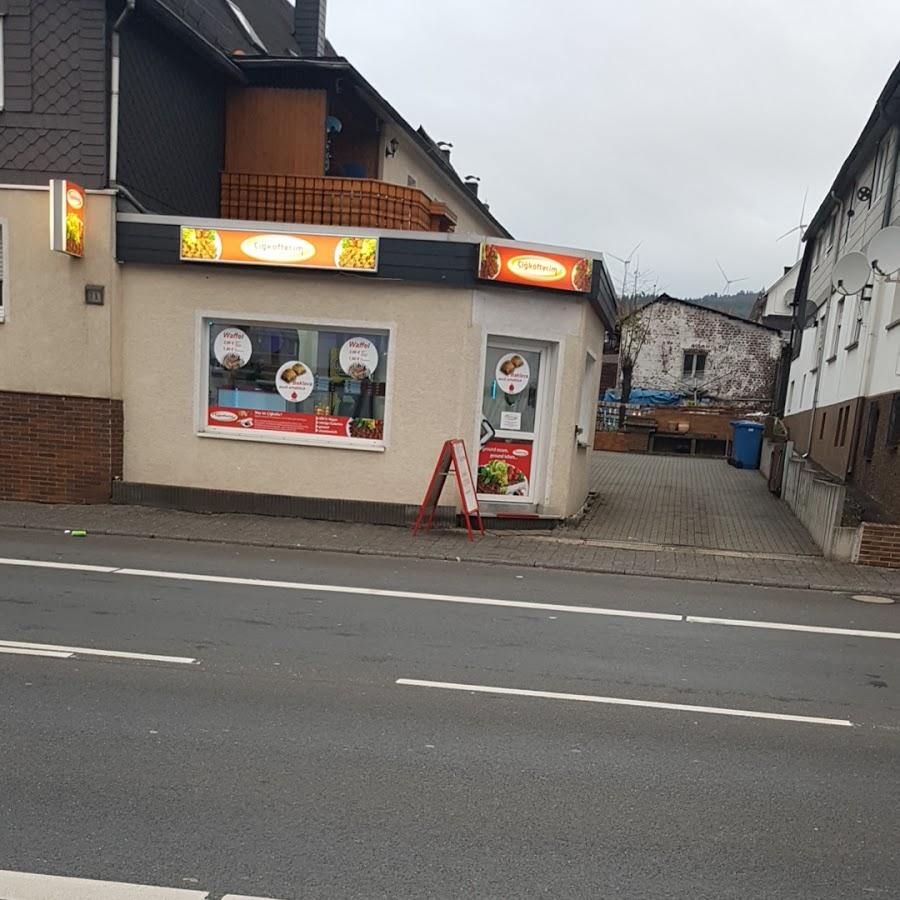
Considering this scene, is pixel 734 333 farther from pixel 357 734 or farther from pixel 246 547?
pixel 357 734

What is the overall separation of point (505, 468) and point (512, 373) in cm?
130

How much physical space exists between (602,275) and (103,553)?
24.2 feet

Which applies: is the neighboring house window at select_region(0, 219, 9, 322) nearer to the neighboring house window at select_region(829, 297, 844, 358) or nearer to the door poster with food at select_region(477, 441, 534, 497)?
the door poster with food at select_region(477, 441, 534, 497)

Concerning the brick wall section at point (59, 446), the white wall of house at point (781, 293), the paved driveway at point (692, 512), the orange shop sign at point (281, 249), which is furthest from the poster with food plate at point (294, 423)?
the white wall of house at point (781, 293)

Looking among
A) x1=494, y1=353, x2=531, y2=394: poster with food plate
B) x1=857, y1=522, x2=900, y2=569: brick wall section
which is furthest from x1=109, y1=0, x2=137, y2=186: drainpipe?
x1=857, y1=522, x2=900, y2=569: brick wall section

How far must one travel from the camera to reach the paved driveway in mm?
10828

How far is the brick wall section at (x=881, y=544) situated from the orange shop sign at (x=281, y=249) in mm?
6854

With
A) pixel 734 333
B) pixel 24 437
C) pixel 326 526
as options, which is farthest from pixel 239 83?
pixel 734 333

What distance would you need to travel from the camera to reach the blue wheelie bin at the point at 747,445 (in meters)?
22.9

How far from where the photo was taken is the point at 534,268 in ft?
34.2

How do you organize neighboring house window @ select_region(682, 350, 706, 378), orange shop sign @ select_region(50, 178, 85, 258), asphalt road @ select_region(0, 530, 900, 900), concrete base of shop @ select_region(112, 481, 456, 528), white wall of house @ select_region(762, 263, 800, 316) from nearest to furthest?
asphalt road @ select_region(0, 530, 900, 900), orange shop sign @ select_region(50, 178, 85, 258), concrete base of shop @ select_region(112, 481, 456, 528), neighboring house window @ select_region(682, 350, 706, 378), white wall of house @ select_region(762, 263, 800, 316)

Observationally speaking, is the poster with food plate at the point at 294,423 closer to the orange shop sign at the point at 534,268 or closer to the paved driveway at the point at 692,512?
the orange shop sign at the point at 534,268

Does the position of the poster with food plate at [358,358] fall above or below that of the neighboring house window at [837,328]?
below

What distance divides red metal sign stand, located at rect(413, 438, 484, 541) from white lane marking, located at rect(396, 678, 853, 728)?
4903 mm
